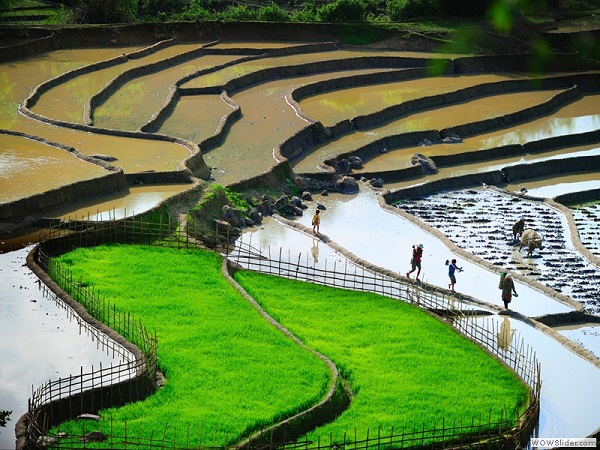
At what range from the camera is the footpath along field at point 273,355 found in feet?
58.6

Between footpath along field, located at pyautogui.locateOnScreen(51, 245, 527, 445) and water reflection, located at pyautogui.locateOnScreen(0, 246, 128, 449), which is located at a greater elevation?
water reflection, located at pyautogui.locateOnScreen(0, 246, 128, 449)

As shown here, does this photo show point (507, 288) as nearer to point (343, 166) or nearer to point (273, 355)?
point (273, 355)

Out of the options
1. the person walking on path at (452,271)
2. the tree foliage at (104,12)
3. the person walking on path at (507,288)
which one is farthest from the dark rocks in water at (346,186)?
the tree foliage at (104,12)

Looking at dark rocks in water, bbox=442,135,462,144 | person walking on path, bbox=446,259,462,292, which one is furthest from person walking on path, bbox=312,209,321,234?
dark rocks in water, bbox=442,135,462,144

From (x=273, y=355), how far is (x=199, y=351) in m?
1.26

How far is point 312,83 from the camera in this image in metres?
44.9

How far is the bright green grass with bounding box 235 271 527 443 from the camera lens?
60.7ft

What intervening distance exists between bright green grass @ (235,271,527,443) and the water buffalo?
19.0 ft

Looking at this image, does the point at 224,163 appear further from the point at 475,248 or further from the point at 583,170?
the point at 583,170

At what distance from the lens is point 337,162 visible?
1420 inches

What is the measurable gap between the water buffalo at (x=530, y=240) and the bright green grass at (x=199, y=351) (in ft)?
26.0

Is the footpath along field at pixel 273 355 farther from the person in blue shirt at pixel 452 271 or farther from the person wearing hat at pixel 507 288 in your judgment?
the person wearing hat at pixel 507 288

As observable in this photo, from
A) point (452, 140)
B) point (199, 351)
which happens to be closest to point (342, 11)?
point (452, 140)

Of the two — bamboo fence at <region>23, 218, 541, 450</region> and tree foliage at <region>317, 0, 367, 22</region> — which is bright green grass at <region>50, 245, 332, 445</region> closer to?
bamboo fence at <region>23, 218, 541, 450</region>
